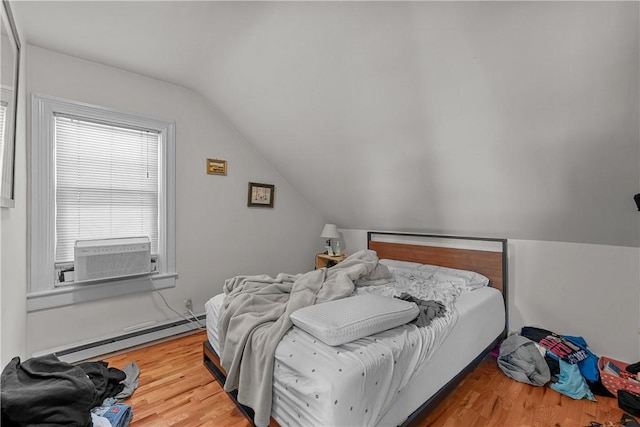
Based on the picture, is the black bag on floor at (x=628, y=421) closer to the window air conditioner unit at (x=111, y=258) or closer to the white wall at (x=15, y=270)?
the white wall at (x=15, y=270)

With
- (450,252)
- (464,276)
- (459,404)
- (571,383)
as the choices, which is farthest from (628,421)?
(450,252)

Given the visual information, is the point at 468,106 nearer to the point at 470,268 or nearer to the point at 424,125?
the point at 424,125

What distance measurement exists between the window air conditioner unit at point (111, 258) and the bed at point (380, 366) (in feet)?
3.17

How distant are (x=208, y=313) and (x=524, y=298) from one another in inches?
106

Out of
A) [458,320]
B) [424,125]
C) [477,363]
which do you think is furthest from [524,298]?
[424,125]

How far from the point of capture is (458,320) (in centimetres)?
182

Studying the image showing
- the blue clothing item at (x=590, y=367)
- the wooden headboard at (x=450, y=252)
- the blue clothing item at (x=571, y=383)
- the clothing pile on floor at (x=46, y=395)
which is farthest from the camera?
the wooden headboard at (x=450, y=252)

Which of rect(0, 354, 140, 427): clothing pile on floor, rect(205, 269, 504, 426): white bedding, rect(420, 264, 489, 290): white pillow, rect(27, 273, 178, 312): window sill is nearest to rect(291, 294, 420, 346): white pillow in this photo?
rect(205, 269, 504, 426): white bedding

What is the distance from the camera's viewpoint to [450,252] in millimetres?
2906

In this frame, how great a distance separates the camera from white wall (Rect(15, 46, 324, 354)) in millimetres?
2270

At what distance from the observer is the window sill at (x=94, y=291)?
7.20 feet

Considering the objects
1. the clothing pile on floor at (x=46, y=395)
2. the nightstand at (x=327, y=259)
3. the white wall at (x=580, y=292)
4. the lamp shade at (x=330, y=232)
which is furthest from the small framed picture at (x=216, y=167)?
the white wall at (x=580, y=292)

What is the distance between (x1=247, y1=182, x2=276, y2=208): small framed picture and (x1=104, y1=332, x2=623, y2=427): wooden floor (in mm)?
1824

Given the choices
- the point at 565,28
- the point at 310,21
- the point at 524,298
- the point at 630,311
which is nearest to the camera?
the point at 565,28
